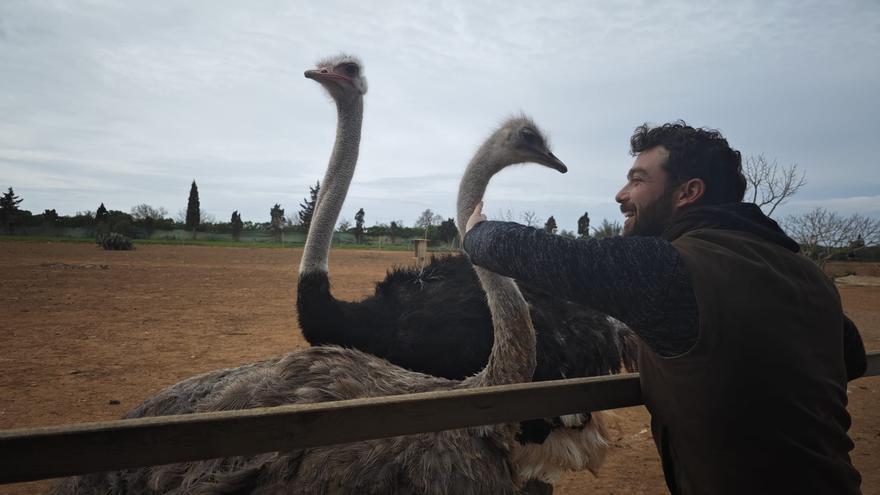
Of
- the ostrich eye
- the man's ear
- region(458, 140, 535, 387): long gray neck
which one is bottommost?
region(458, 140, 535, 387): long gray neck

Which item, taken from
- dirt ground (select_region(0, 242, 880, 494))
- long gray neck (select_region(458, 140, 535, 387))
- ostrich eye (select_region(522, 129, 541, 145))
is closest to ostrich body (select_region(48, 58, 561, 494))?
long gray neck (select_region(458, 140, 535, 387))

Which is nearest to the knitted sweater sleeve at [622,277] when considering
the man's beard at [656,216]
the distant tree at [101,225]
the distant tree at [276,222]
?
the man's beard at [656,216]

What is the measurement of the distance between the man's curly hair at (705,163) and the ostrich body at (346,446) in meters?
0.94

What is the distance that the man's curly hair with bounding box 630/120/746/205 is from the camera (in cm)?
133

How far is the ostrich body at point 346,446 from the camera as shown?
5.27ft

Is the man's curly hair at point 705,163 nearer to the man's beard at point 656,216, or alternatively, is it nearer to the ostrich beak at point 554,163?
the man's beard at point 656,216

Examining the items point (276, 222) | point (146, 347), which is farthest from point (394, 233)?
point (146, 347)

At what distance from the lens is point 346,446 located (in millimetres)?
1671

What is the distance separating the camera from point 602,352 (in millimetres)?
3270

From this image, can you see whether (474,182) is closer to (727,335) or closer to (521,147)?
(521,147)

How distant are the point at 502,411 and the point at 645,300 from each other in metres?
0.39

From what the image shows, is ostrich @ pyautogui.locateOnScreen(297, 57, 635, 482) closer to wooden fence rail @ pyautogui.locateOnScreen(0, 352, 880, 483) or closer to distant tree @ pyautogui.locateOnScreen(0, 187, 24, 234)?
wooden fence rail @ pyautogui.locateOnScreen(0, 352, 880, 483)

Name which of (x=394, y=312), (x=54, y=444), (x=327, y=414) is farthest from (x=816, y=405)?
(x=394, y=312)

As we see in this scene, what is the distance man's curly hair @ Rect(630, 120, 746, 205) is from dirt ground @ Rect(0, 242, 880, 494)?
236 centimetres
